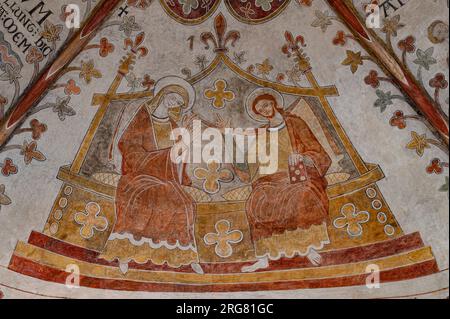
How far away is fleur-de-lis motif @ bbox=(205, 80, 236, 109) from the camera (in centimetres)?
1020

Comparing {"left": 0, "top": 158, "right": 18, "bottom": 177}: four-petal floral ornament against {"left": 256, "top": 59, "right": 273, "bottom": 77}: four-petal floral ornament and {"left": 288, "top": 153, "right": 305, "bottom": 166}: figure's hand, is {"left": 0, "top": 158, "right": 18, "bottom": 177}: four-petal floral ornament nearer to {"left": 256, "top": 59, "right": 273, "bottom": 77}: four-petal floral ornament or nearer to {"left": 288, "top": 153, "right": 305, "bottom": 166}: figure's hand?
{"left": 256, "top": 59, "right": 273, "bottom": 77}: four-petal floral ornament

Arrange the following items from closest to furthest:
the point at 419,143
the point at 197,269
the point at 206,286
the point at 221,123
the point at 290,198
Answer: the point at 419,143, the point at 206,286, the point at 197,269, the point at 290,198, the point at 221,123

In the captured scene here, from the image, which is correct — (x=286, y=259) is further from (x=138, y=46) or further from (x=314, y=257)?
(x=138, y=46)

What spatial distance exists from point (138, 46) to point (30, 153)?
74.4 inches

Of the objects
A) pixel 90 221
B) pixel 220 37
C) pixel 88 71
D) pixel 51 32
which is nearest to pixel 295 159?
pixel 220 37

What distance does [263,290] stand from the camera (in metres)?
9.80

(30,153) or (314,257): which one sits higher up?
(30,153)

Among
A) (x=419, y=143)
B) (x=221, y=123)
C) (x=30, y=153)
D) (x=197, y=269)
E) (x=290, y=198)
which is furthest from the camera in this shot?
(x=221, y=123)

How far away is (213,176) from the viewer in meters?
10.3

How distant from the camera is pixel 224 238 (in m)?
10.1

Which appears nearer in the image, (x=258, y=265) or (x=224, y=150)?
(x=258, y=265)

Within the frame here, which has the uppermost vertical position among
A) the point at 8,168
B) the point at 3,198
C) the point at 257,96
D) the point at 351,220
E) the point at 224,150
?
the point at 257,96

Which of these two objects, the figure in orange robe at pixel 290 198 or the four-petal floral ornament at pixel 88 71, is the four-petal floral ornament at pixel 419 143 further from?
the four-petal floral ornament at pixel 88 71
